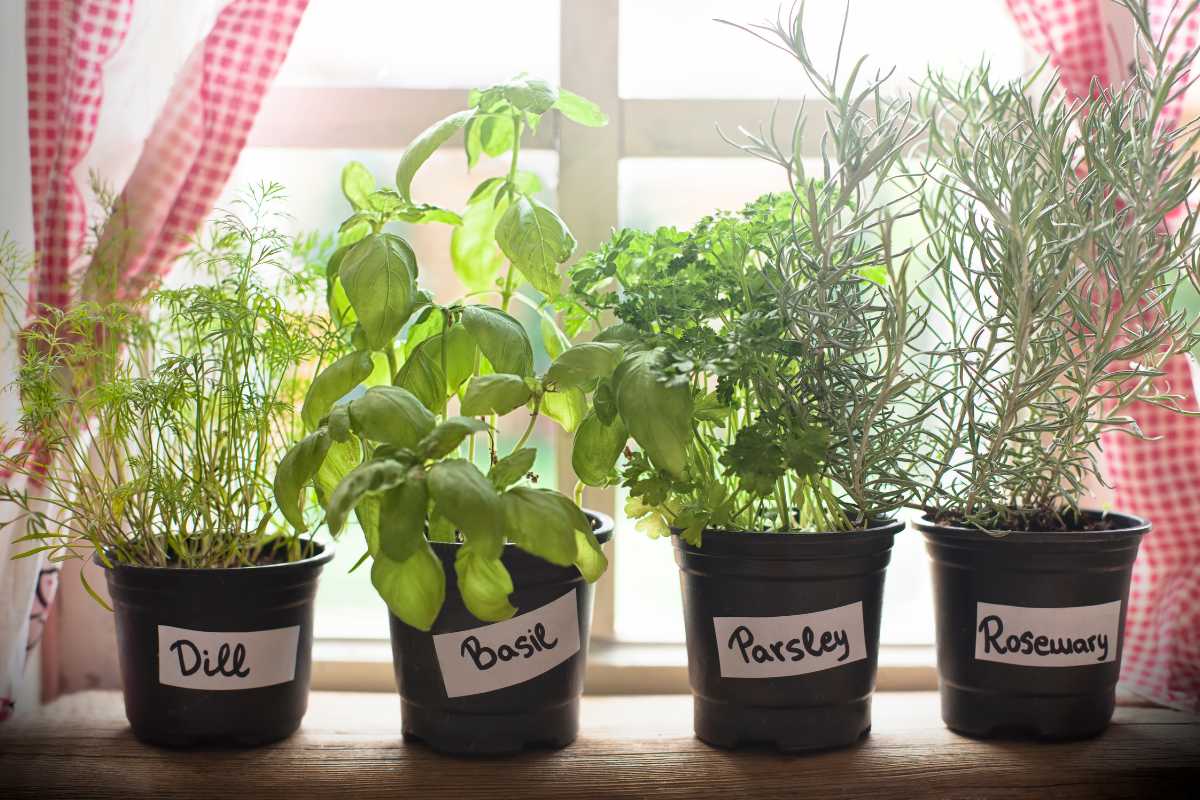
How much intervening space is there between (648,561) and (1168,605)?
0.61 metres

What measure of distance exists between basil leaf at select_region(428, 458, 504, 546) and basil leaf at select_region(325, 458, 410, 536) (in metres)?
0.03

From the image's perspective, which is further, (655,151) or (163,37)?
(655,151)

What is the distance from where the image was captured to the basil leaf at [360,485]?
619 mm

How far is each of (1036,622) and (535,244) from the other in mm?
554

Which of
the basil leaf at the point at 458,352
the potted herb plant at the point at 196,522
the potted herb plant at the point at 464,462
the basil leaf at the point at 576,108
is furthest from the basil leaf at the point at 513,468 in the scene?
the basil leaf at the point at 576,108

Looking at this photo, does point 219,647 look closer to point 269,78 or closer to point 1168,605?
point 269,78

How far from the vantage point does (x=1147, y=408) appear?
977 millimetres

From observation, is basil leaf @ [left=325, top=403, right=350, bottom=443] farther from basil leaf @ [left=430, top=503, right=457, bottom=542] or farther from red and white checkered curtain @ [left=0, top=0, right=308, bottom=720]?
red and white checkered curtain @ [left=0, top=0, right=308, bottom=720]

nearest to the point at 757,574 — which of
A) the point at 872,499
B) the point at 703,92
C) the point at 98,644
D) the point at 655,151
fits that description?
the point at 872,499

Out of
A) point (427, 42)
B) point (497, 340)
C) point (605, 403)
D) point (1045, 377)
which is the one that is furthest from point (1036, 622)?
point (427, 42)

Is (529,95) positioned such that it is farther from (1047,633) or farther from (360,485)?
(1047,633)

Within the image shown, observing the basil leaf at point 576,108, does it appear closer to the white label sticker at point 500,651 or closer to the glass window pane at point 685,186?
the glass window pane at point 685,186

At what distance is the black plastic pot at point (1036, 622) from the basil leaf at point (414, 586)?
1.48 feet

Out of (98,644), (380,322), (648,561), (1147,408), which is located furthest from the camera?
(648,561)
